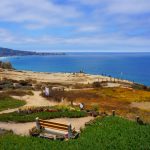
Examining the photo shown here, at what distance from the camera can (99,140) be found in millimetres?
29531

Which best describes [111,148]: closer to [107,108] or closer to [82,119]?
[82,119]

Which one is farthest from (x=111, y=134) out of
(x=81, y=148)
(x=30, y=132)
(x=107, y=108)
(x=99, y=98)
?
(x=99, y=98)

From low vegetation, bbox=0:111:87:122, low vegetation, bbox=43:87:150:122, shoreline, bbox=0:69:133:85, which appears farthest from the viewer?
shoreline, bbox=0:69:133:85

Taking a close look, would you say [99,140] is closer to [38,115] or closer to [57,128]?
[57,128]

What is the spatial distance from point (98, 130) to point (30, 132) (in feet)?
19.1

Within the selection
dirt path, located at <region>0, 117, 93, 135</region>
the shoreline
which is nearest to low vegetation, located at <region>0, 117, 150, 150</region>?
dirt path, located at <region>0, 117, 93, 135</region>

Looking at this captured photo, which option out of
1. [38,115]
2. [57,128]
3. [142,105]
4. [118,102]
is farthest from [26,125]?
[142,105]

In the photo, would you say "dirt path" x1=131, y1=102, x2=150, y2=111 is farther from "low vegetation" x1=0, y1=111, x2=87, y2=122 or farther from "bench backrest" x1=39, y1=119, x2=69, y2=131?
"bench backrest" x1=39, y1=119, x2=69, y2=131

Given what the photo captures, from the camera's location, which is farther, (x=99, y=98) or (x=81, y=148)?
(x=99, y=98)

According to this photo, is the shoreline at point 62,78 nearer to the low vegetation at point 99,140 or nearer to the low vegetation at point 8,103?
the low vegetation at point 8,103

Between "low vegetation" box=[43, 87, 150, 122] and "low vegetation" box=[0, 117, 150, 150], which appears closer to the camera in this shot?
"low vegetation" box=[0, 117, 150, 150]

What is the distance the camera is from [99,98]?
6134 centimetres

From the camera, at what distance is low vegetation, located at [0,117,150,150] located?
28.2 m

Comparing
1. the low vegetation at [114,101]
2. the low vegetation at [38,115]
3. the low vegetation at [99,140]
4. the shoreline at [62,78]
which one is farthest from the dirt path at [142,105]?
the shoreline at [62,78]
